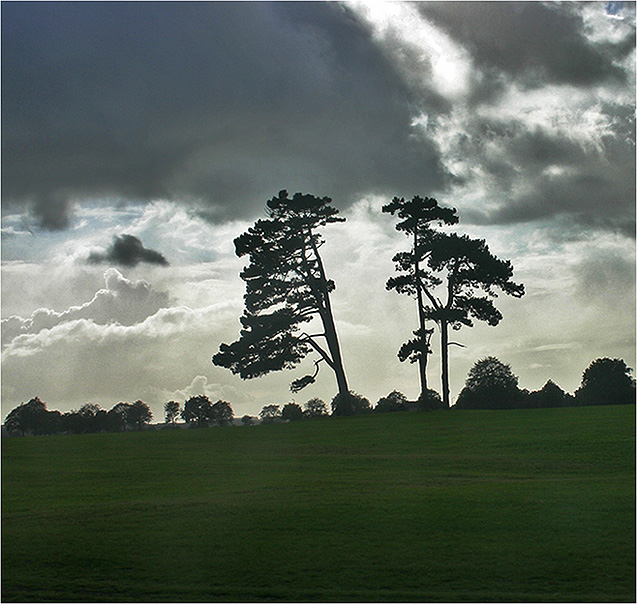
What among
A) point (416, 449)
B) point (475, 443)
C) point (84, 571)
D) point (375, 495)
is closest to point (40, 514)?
point (84, 571)

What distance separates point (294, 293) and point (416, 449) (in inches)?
935

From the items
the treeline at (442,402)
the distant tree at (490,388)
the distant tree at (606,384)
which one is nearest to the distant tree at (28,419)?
the treeline at (442,402)

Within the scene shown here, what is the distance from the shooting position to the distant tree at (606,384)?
59.8 m

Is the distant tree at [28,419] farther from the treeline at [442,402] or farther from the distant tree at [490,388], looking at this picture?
the distant tree at [490,388]

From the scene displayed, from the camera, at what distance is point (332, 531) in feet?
47.6

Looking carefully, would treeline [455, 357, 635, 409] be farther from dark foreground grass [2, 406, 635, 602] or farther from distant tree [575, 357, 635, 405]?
dark foreground grass [2, 406, 635, 602]

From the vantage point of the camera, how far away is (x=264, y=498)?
17.9m

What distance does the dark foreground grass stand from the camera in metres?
12.1

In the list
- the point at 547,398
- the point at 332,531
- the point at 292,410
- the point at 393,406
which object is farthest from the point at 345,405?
the point at 332,531

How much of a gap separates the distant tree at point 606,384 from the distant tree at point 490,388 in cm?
701

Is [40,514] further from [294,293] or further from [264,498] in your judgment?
[294,293]

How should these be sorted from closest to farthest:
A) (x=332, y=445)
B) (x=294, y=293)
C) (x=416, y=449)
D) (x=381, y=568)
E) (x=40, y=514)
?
1. (x=381, y=568)
2. (x=40, y=514)
3. (x=416, y=449)
4. (x=332, y=445)
5. (x=294, y=293)

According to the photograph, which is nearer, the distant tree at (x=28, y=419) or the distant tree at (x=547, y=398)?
the distant tree at (x=28, y=419)

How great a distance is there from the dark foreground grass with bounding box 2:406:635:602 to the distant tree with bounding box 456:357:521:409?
103ft
